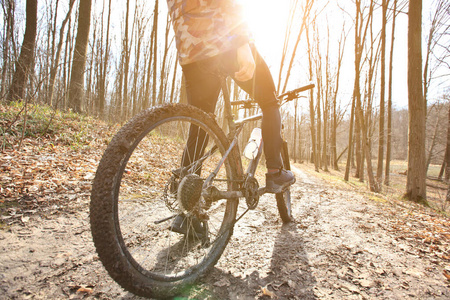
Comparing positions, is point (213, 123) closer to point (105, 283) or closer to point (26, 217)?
point (105, 283)

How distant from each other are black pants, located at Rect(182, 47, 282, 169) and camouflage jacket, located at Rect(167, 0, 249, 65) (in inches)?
2.6

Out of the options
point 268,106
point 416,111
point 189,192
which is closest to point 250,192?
point 189,192

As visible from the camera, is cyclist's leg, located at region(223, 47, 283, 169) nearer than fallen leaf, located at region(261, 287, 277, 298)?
No

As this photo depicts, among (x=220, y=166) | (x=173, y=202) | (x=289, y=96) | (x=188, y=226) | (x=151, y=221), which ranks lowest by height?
(x=151, y=221)

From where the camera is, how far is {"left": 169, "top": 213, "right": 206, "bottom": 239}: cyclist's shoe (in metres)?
1.57

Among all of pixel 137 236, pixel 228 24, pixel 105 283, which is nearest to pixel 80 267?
pixel 105 283

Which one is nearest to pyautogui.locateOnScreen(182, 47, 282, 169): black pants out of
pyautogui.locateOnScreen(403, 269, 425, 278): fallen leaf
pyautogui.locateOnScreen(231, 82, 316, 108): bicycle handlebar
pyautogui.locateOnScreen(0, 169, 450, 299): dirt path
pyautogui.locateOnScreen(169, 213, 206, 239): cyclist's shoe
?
pyautogui.locateOnScreen(231, 82, 316, 108): bicycle handlebar

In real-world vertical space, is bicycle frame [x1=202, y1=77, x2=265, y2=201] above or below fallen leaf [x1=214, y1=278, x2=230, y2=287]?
above

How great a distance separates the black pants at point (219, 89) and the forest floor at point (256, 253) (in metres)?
0.80

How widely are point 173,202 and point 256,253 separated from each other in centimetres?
81

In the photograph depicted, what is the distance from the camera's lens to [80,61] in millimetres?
8656

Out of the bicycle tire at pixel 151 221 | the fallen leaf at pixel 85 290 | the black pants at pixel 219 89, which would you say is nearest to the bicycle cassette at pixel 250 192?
the bicycle tire at pixel 151 221

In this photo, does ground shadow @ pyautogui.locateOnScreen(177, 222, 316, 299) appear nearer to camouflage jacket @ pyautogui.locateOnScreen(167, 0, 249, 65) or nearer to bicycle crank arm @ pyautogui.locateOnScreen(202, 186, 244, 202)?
bicycle crank arm @ pyautogui.locateOnScreen(202, 186, 244, 202)

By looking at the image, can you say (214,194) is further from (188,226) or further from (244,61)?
(244,61)
